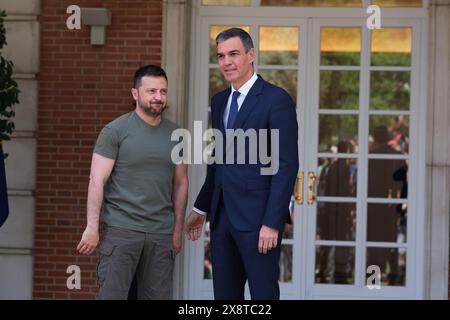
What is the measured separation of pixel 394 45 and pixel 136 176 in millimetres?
3270

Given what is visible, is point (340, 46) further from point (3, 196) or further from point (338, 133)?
point (3, 196)

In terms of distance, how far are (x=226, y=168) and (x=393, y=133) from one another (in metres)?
3.04

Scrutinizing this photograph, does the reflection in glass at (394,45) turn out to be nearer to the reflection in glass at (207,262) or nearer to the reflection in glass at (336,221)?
the reflection in glass at (336,221)

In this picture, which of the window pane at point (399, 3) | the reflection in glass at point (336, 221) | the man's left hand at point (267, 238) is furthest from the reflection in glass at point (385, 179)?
the man's left hand at point (267, 238)

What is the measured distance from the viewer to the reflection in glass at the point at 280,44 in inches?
305

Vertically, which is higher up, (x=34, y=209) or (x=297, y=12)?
(x=297, y=12)

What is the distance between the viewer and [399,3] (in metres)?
7.67

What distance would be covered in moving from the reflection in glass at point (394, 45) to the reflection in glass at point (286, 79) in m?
0.72

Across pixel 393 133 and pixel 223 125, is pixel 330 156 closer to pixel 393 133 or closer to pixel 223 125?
pixel 393 133

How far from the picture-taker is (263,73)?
311 inches

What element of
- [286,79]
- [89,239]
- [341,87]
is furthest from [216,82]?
[89,239]
